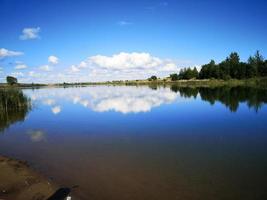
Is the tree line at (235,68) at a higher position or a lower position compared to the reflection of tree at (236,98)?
higher

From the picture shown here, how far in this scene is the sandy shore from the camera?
743 cm

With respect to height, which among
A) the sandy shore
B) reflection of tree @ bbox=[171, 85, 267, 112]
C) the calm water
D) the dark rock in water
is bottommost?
the calm water

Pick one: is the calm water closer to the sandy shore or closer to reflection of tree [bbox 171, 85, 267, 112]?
the sandy shore

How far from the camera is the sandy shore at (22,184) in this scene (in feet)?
24.4

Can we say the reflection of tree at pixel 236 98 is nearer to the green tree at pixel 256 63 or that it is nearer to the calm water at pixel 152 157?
the calm water at pixel 152 157

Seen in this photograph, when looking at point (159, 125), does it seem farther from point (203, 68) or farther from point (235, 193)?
point (203, 68)

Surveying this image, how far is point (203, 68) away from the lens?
4838 inches

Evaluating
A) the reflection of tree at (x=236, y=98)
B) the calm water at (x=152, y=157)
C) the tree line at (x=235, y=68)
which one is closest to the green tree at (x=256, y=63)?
the tree line at (x=235, y=68)

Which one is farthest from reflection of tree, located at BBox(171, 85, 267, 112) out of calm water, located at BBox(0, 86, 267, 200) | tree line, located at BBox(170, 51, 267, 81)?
tree line, located at BBox(170, 51, 267, 81)

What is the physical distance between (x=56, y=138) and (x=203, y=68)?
116 m

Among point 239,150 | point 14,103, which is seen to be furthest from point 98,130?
point 14,103

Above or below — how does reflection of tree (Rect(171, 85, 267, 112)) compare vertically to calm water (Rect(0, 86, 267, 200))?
above

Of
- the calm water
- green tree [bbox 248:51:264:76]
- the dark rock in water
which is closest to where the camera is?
the dark rock in water

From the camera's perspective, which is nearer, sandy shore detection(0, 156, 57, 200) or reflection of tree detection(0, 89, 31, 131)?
sandy shore detection(0, 156, 57, 200)
